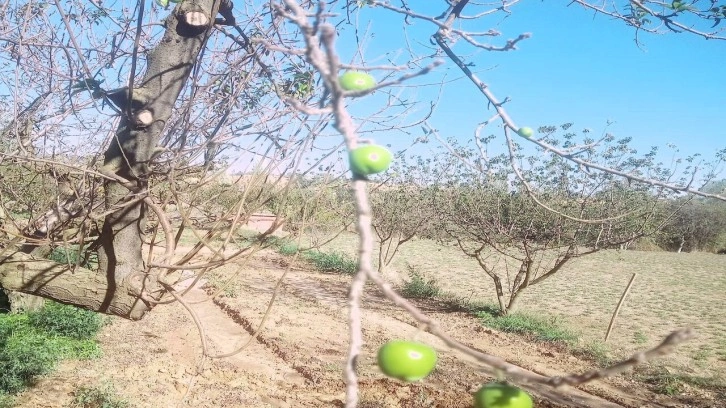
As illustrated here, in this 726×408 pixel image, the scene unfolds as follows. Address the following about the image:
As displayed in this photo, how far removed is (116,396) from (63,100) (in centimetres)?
486

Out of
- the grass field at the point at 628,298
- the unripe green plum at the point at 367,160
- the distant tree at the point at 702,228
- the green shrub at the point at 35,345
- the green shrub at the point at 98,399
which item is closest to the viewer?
the unripe green plum at the point at 367,160

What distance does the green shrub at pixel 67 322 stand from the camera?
896 centimetres

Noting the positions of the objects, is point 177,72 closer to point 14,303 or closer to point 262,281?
point 14,303

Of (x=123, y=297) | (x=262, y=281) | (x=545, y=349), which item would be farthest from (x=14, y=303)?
(x=545, y=349)

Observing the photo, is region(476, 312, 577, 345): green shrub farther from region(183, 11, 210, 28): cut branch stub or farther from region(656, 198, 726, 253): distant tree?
region(656, 198, 726, 253): distant tree

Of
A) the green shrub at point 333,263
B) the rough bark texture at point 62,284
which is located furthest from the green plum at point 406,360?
the green shrub at point 333,263

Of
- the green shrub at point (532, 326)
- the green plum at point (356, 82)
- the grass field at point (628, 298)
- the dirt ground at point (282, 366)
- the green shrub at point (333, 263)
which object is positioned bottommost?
the dirt ground at point (282, 366)

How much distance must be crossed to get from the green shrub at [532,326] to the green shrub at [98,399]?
29.0ft

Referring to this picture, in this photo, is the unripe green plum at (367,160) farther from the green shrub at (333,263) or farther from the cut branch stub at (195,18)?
the green shrub at (333,263)

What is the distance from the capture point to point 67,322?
900 centimetres

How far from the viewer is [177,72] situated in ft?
7.27

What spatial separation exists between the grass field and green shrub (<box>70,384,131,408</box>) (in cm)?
957

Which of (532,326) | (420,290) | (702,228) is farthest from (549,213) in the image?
(702,228)

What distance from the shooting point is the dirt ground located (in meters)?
7.13
